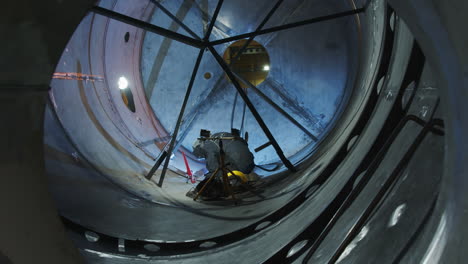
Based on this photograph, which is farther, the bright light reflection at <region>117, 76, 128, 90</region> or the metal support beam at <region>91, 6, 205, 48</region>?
the bright light reflection at <region>117, 76, 128, 90</region>

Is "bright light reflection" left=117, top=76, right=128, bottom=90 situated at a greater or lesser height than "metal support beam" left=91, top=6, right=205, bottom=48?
greater

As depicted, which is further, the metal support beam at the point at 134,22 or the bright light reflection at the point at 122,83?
the bright light reflection at the point at 122,83

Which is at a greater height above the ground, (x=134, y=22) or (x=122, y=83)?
(x=122, y=83)

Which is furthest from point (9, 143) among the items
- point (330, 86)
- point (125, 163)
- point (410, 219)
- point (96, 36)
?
point (330, 86)

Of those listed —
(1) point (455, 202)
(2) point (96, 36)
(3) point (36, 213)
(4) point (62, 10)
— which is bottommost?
(1) point (455, 202)

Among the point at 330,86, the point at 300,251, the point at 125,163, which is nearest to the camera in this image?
the point at 300,251

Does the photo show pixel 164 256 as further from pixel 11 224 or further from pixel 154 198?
pixel 11 224

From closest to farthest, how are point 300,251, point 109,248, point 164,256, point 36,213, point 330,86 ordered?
point 36,213 → point 300,251 → point 109,248 → point 164,256 → point 330,86

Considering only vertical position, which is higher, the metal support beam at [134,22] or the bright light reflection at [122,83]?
the bright light reflection at [122,83]

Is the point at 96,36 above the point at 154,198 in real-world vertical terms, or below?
above

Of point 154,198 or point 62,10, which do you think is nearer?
point 62,10

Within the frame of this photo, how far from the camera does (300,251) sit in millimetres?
2643

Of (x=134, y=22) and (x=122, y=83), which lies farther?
(x=122, y=83)

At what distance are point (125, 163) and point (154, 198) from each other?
0.78 m
